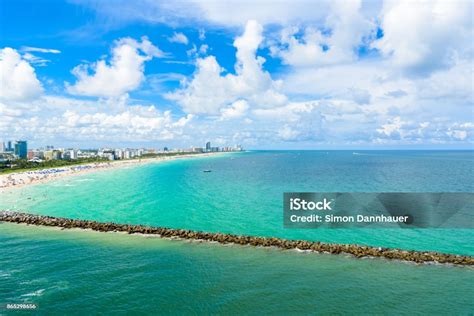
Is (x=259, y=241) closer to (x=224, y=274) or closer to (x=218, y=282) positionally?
(x=224, y=274)

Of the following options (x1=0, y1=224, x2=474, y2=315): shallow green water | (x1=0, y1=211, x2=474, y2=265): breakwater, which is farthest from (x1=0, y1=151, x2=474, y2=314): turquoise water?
(x1=0, y1=211, x2=474, y2=265): breakwater

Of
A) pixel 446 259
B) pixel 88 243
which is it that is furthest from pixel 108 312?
pixel 446 259

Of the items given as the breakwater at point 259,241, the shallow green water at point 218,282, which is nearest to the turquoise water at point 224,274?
the shallow green water at point 218,282

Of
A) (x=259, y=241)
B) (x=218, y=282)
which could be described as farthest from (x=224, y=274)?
(x=259, y=241)

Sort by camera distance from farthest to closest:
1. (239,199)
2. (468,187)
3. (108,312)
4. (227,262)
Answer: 1. (468,187)
2. (239,199)
3. (227,262)
4. (108,312)

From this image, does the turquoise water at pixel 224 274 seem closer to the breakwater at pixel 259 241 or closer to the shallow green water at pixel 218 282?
the shallow green water at pixel 218 282

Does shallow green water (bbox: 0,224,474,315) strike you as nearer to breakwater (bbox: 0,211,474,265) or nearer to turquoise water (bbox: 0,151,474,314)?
turquoise water (bbox: 0,151,474,314)

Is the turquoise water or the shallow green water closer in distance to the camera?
the shallow green water

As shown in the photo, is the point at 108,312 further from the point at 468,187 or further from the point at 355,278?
the point at 468,187
